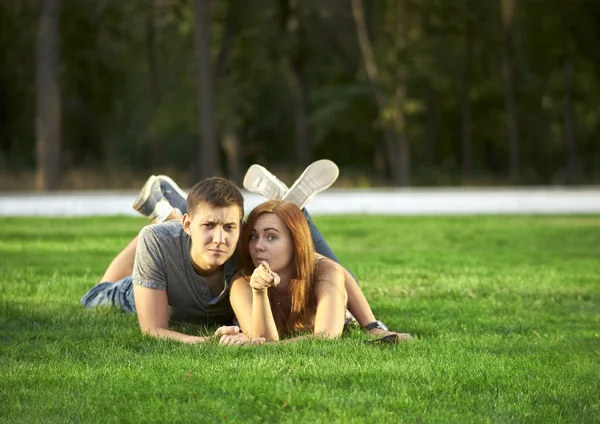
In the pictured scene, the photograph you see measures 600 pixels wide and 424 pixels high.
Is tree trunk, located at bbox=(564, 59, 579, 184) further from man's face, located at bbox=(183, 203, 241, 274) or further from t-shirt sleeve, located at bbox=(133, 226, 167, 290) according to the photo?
man's face, located at bbox=(183, 203, 241, 274)

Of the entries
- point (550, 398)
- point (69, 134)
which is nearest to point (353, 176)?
point (69, 134)

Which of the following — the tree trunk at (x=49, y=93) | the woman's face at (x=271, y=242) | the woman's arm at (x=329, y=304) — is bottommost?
the woman's arm at (x=329, y=304)

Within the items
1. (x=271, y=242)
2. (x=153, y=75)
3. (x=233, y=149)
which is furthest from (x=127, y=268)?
(x=153, y=75)

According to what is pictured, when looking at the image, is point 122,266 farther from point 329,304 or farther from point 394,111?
point 394,111

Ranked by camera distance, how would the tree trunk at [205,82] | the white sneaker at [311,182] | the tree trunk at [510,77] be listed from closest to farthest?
the white sneaker at [311,182], the tree trunk at [205,82], the tree trunk at [510,77]

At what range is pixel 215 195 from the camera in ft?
22.9

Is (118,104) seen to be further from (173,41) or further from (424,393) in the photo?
(424,393)

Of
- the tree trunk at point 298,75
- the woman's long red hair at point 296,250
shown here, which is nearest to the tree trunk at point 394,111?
the tree trunk at point 298,75

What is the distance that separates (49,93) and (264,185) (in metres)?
23.0

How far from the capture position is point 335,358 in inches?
258

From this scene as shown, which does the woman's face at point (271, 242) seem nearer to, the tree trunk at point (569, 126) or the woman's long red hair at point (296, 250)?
the woman's long red hair at point (296, 250)

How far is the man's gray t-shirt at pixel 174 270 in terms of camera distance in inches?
288

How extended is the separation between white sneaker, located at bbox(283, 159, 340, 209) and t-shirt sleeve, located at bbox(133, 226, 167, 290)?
107 cm

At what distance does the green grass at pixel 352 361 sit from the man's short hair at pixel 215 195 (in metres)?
0.93
